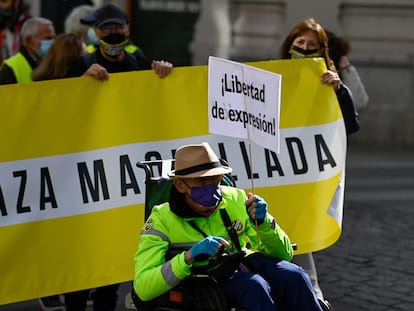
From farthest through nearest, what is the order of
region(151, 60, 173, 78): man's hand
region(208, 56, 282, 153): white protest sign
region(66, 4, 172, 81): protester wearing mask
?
region(66, 4, 172, 81): protester wearing mask
region(151, 60, 173, 78): man's hand
region(208, 56, 282, 153): white protest sign

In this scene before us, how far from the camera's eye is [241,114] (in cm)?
493

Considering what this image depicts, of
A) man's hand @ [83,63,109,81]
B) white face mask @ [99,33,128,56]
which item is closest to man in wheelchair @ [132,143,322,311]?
man's hand @ [83,63,109,81]

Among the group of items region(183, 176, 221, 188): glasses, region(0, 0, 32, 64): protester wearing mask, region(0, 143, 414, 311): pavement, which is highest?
region(183, 176, 221, 188): glasses

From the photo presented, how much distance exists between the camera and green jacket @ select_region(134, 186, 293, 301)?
14.3 ft

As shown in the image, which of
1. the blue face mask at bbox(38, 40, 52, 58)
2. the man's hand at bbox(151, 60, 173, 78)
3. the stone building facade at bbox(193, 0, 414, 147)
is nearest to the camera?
the man's hand at bbox(151, 60, 173, 78)

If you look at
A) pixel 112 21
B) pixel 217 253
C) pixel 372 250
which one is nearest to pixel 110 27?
pixel 112 21

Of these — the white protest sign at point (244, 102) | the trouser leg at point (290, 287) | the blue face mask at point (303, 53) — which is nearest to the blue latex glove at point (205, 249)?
the trouser leg at point (290, 287)

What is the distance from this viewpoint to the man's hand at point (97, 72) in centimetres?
586

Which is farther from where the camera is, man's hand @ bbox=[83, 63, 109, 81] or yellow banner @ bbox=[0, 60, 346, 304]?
man's hand @ bbox=[83, 63, 109, 81]

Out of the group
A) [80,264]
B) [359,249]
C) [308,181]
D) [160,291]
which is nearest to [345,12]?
[359,249]

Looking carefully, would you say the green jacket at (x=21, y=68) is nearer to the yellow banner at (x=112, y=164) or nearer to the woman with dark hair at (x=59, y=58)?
the woman with dark hair at (x=59, y=58)

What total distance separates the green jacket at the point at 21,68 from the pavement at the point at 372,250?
1.60 m

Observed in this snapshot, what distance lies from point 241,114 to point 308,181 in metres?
1.44

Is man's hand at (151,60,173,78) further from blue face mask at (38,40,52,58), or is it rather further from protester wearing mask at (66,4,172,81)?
blue face mask at (38,40,52,58)
